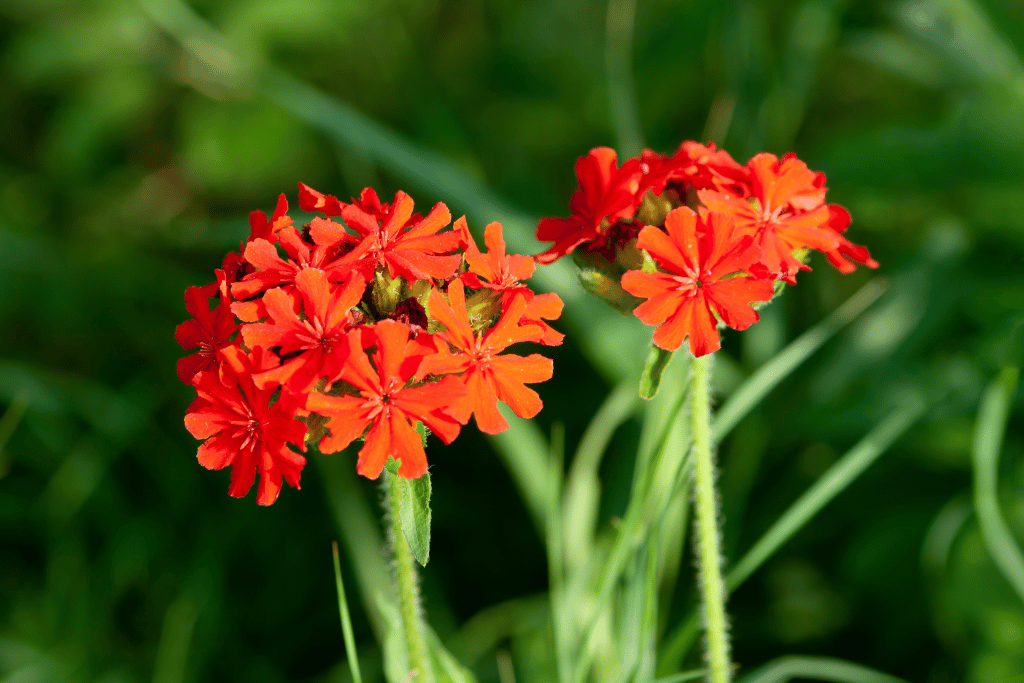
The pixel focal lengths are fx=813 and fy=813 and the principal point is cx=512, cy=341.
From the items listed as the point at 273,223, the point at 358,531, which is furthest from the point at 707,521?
the point at 358,531

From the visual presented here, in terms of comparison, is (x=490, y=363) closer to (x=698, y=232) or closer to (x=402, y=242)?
(x=402, y=242)

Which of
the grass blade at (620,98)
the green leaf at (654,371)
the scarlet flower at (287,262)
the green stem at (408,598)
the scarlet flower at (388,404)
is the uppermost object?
the grass blade at (620,98)

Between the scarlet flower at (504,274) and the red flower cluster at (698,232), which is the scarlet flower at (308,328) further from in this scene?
the red flower cluster at (698,232)

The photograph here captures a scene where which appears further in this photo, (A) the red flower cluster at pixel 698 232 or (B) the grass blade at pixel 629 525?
(B) the grass blade at pixel 629 525

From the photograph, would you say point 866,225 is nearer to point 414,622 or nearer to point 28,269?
point 414,622

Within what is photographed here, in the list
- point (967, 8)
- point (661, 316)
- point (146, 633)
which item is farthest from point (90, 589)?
point (967, 8)

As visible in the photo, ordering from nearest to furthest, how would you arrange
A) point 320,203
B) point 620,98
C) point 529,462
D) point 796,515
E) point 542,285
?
point 320,203
point 796,515
point 529,462
point 542,285
point 620,98

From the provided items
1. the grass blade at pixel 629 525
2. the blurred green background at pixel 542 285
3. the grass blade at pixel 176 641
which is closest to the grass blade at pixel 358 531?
the blurred green background at pixel 542 285

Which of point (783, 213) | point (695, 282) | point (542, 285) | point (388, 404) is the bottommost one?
point (388, 404)
